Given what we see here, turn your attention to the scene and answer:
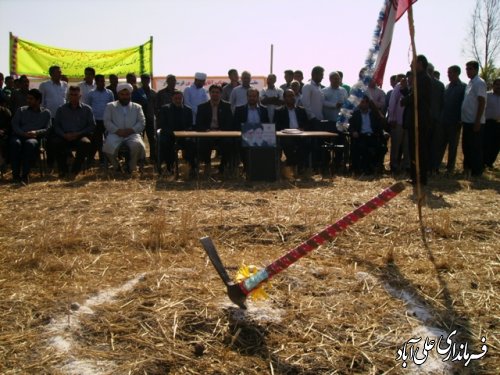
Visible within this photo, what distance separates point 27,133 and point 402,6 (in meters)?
6.27

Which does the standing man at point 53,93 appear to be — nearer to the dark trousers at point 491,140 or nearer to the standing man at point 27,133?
the standing man at point 27,133

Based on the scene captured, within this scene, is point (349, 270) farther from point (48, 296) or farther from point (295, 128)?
point (295, 128)

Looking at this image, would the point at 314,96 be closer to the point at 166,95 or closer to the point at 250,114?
the point at 250,114

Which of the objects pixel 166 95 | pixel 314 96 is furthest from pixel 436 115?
pixel 166 95

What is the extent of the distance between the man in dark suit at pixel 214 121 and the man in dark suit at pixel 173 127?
9.6 inches

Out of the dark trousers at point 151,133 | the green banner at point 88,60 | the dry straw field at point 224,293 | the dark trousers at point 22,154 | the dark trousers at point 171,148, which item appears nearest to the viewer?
the dry straw field at point 224,293

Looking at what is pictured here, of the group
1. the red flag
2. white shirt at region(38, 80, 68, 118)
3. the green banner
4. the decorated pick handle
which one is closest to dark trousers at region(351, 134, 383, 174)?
the red flag

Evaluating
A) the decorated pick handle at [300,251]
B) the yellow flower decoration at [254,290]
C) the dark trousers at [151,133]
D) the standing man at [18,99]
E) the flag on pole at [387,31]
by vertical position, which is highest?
the flag on pole at [387,31]

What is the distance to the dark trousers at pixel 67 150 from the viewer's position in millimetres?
8773

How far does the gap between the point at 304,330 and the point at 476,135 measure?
7120 mm

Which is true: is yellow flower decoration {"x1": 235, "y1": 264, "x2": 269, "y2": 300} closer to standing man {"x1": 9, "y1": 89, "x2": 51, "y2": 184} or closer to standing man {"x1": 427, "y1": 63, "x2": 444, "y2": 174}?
standing man {"x1": 9, "y1": 89, "x2": 51, "y2": 184}

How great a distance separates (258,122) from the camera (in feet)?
30.2

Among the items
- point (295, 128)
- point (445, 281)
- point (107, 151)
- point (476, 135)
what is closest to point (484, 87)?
point (476, 135)

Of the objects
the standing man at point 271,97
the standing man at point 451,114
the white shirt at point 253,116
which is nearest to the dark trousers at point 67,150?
the white shirt at point 253,116
